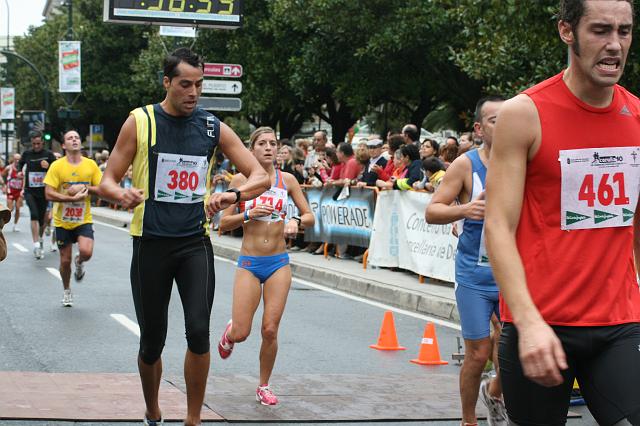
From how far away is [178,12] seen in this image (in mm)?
22062

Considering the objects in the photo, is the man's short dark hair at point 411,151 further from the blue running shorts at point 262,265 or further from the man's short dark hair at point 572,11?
the man's short dark hair at point 572,11

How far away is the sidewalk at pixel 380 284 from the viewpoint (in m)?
13.0

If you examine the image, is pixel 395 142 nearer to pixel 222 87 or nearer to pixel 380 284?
pixel 380 284

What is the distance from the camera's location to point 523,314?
133 inches

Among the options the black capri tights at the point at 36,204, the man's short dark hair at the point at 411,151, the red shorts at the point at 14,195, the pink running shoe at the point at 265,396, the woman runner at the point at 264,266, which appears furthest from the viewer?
the red shorts at the point at 14,195

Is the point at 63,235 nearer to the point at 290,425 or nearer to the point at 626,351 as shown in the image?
the point at 290,425

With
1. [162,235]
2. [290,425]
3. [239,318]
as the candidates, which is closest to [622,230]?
[162,235]

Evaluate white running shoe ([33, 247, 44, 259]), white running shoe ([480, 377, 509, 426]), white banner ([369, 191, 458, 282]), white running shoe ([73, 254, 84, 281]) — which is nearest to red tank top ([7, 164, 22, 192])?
white running shoe ([33, 247, 44, 259])

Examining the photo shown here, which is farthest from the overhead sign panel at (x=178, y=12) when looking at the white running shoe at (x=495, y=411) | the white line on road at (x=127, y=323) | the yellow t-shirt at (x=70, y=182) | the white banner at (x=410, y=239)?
the white running shoe at (x=495, y=411)

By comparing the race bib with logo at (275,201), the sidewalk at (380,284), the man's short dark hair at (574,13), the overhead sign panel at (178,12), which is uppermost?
the overhead sign panel at (178,12)

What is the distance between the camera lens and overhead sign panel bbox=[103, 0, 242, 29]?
22.1m

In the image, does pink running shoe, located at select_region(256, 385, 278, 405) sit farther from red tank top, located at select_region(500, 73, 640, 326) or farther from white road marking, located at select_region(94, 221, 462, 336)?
red tank top, located at select_region(500, 73, 640, 326)

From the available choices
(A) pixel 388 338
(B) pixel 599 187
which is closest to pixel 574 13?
(B) pixel 599 187

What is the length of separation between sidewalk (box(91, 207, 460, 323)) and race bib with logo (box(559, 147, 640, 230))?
862cm
